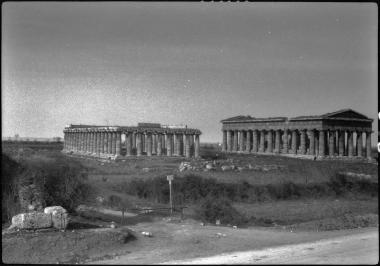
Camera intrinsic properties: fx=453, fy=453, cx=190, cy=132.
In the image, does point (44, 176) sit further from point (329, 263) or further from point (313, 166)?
point (313, 166)

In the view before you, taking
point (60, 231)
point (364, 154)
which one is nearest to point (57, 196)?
point (60, 231)

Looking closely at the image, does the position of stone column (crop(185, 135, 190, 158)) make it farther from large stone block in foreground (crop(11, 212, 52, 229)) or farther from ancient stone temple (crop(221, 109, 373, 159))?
large stone block in foreground (crop(11, 212, 52, 229))

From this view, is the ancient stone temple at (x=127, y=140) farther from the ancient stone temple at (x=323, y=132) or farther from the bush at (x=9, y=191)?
the bush at (x=9, y=191)

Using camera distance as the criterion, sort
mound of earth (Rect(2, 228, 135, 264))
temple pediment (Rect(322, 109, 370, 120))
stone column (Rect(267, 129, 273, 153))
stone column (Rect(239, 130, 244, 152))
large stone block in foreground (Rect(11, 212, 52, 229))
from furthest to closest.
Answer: stone column (Rect(239, 130, 244, 152))
stone column (Rect(267, 129, 273, 153))
temple pediment (Rect(322, 109, 370, 120))
large stone block in foreground (Rect(11, 212, 52, 229))
mound of earth (Rect(2, 228, 135, 264))

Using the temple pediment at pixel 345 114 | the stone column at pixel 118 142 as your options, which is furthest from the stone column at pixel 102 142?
the temple pediment at pixel 345 114

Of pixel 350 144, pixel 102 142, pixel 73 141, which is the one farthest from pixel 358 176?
pixel 73 141

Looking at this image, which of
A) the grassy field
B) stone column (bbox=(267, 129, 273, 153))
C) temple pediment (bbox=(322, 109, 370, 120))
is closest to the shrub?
the grassy field
